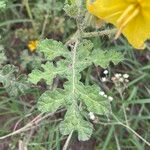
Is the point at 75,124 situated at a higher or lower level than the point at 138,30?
lower

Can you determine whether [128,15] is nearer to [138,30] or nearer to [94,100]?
[138,30]

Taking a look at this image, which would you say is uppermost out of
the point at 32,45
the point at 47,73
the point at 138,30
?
the point at 138,30

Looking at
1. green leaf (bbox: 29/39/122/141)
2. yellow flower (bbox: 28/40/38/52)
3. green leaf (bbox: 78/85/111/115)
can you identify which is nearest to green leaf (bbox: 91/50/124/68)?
green leaf (bbox: 29/39/122/141)

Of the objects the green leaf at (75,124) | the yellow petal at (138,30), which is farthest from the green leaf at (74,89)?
the yellow petal at (138,30)

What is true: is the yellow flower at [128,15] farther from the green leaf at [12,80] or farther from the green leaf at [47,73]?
the green leaf at [12,80]

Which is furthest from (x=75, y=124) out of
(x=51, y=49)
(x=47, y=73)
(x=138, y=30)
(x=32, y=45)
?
(x=32, y=45)
